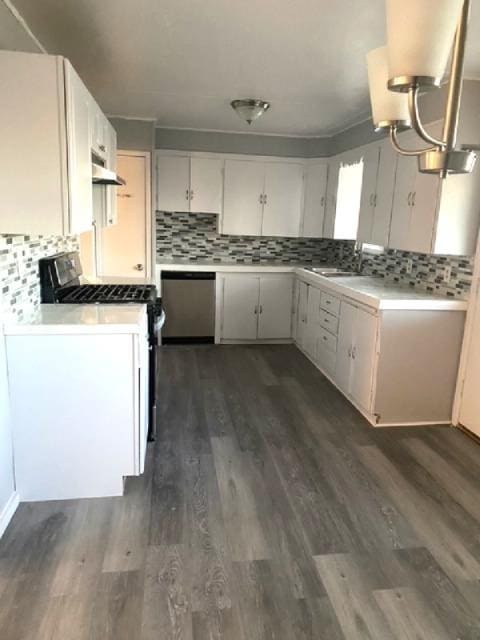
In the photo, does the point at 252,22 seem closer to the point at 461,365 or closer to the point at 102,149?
the point at 102,149

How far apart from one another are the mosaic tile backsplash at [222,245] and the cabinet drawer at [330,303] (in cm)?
114

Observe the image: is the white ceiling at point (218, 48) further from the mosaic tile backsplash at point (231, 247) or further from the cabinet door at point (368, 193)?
the mosaic tile backsplash at point (231, 247)

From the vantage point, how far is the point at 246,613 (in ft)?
5.38

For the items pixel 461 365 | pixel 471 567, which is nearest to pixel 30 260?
pixel 471 567

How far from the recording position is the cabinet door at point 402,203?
322 centimetres

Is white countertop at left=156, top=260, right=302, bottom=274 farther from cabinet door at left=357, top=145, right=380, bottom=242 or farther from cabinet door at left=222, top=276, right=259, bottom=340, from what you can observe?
cabinet door at left=357, top=145, right=380, bottom=242

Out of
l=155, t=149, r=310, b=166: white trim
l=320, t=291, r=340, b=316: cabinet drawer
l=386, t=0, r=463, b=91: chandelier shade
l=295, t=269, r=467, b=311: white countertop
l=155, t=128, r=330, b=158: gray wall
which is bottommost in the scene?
l=320, t=291, r=340, b=316: cabinet drawer

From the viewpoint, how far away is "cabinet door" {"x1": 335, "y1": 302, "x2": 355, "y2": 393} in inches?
137

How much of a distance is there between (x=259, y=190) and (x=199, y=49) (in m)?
2.52

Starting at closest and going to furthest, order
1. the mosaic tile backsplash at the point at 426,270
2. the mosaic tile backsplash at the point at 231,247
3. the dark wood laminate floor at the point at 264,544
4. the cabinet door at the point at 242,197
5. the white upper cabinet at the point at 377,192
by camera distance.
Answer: the dark wood laminate floor at the point at 264,544 < the mosaic tile backsplash at the point at 426,270 < the white upper cabinet at the point at 377,192 < the cabinet door at the point at 242,197 < the mosaic tile backsplash at the point at 231,247

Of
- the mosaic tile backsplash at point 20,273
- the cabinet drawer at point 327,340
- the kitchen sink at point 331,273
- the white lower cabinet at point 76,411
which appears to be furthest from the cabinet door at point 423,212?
the mosaic tile backsplash at point 20,273

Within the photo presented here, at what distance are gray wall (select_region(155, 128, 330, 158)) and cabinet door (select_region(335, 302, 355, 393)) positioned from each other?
7.20 feet

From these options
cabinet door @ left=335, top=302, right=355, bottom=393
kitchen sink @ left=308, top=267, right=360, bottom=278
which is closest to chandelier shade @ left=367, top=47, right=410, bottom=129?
cabinet door @ left=335, top=302, right=355, bottom=393

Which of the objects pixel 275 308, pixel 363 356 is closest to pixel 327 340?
pixel 363 356
